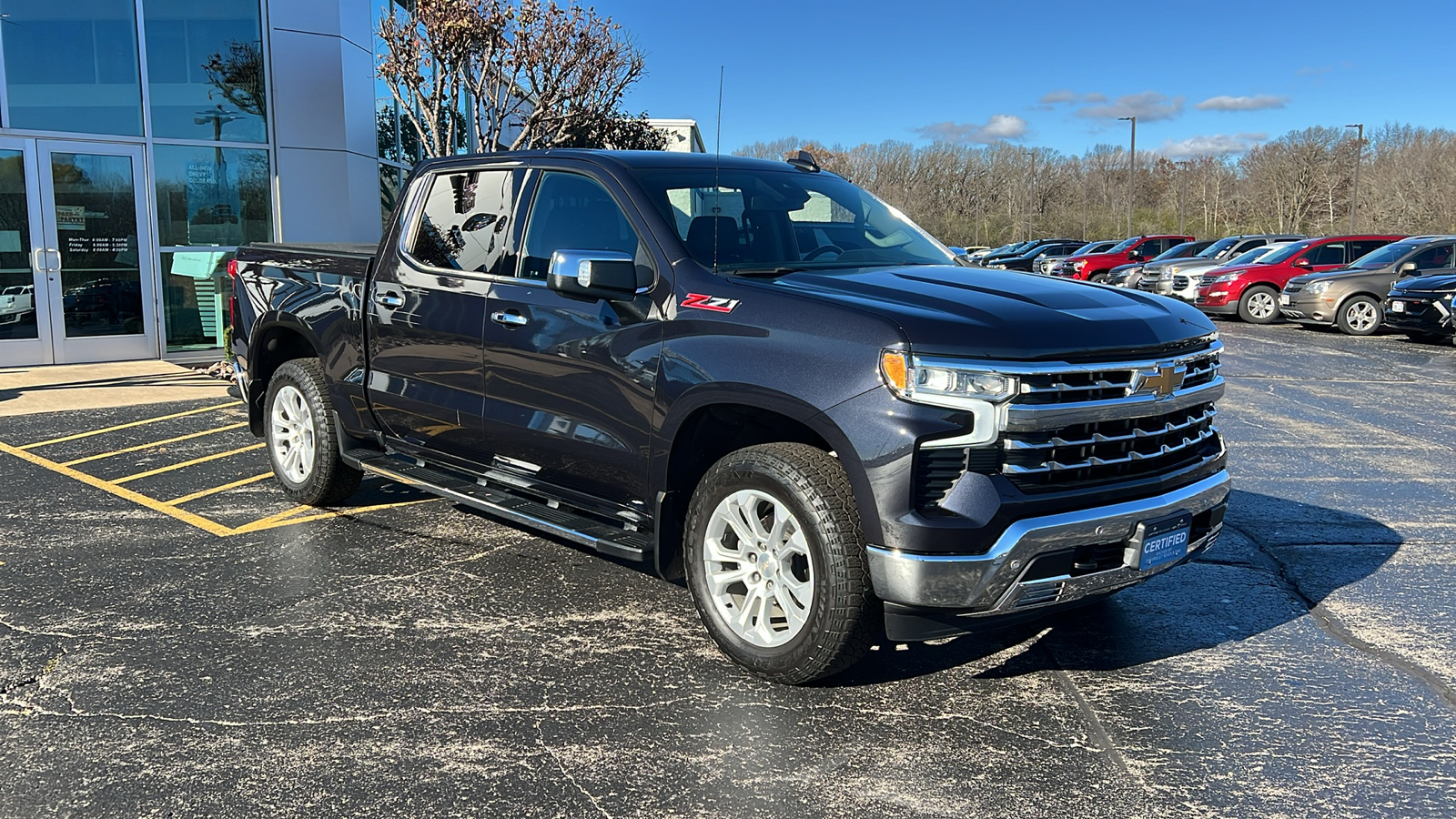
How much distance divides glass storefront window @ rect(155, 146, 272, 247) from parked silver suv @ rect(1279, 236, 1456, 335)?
56.9 feet

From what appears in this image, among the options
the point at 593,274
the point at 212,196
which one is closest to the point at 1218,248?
the point at 212,196

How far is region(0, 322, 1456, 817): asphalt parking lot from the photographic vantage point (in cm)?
331

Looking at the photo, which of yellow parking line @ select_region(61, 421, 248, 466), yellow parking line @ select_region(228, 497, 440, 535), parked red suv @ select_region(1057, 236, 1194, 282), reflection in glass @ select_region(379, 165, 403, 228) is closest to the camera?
yellow parking line @ select_region(228, 497, 440, 535)

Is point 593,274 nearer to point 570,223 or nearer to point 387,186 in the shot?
point 570,223

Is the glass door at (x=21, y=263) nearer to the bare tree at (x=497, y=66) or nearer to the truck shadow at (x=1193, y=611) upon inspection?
the bare tree at (x=497, y=66)

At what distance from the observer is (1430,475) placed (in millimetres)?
7734

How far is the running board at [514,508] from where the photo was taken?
444cm

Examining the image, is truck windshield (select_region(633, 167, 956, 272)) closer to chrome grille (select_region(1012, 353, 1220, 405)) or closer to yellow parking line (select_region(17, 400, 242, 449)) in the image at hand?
chrome grille (select_region(1012, 353, 1220, 405))

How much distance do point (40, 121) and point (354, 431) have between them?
9.59 metres

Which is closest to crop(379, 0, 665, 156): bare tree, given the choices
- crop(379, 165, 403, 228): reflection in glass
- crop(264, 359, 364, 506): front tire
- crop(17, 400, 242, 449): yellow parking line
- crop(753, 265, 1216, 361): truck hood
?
crop(379, 165, 403, 228): reflection in glass

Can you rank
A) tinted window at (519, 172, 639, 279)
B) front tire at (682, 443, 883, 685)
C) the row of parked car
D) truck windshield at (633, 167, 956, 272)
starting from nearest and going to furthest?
front tire at (682, 443, 883, 685), truck windshield at (633, 167, 956, 272), tinted window at (519, 172, 639, 279), the row of parked car

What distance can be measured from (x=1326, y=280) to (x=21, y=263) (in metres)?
20.1

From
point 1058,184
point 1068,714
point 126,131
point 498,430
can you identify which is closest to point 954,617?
point 1068,714

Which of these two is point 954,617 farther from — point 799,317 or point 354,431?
point 354,431
